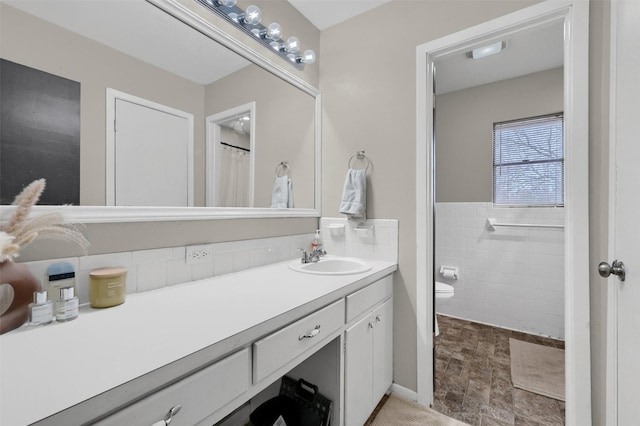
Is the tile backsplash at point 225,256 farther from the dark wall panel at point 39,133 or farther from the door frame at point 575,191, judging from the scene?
the door frame at point 575,191

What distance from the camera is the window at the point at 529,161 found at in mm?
2541

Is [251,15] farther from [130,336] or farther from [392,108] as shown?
[130,336]

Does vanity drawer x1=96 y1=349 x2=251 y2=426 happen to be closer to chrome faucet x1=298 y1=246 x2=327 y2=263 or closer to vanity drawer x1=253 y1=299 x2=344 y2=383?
vanity drawer x1=253 y1=299 x2=344 y2=383

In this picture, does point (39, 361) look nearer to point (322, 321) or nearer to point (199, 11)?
point (322, 321)

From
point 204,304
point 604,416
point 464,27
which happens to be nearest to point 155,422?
point 204,304

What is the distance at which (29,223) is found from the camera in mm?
784

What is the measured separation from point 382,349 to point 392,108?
1.47m

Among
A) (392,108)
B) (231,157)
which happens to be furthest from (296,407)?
(392,108)

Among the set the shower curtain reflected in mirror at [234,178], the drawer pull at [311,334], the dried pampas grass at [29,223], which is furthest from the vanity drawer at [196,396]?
the shower curtain reflected in mirror at [234,178]

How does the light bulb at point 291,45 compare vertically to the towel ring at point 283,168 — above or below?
above

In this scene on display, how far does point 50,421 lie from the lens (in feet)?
1.47

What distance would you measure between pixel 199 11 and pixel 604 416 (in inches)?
99.7

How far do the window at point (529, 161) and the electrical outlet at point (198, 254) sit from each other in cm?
275

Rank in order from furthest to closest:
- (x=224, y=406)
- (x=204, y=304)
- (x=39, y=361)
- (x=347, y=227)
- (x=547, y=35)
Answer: (x=547, y=35) < (x=347, y=227) < (x=204, y=304) < (x=224, y=406) < (x=39, y=361)
